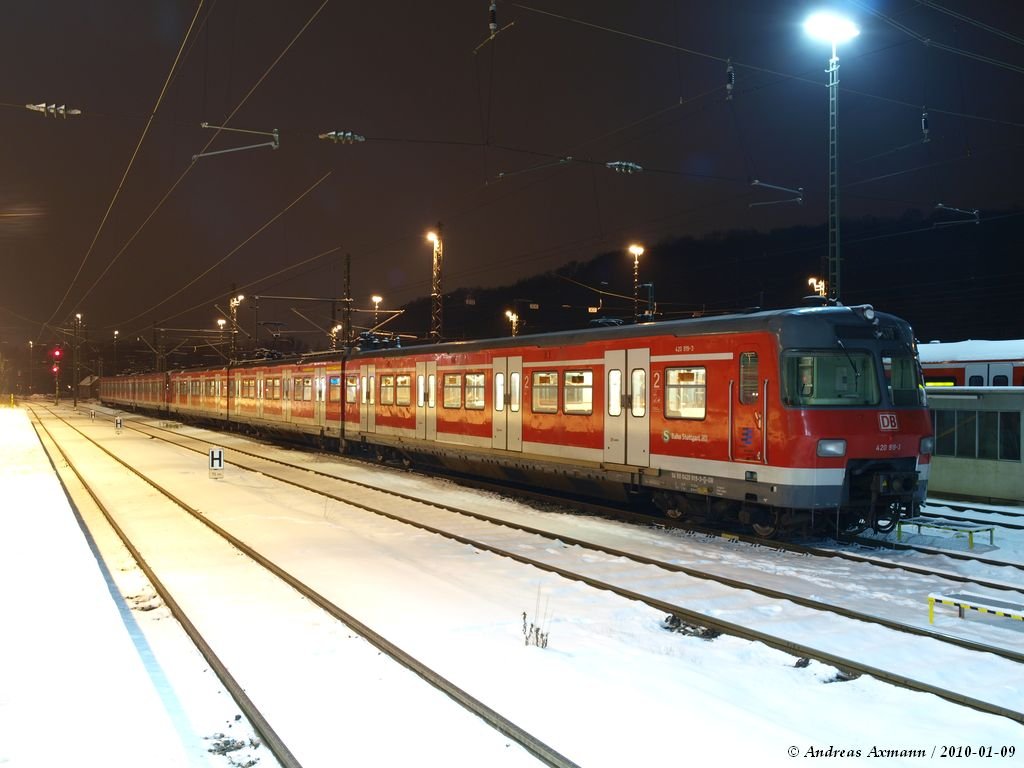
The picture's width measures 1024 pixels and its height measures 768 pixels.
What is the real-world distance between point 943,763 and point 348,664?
14.2 ft

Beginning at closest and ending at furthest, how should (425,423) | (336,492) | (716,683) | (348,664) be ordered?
(716,683) < (348,664) < (336,492) < (425,423)

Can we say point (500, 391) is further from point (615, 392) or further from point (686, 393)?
point (686, 393)

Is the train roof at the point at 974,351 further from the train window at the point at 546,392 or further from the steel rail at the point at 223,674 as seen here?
the steel rail at the point at 223,674

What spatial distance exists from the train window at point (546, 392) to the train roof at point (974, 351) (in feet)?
52.6

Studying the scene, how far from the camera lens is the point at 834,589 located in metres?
9.21

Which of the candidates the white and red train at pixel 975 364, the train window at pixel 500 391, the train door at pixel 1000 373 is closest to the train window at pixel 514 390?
the train window at pixel 500 391

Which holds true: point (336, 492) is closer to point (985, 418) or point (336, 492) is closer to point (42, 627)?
point (42, 627)

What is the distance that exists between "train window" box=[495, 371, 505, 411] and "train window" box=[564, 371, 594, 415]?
2227mm

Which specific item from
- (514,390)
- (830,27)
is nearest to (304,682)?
(514,390)

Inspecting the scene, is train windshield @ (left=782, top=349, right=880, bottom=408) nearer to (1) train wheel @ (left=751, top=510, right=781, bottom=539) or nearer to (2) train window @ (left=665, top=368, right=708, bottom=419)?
(2) train window @ (left=665, top=368, right=708, bottom=419)

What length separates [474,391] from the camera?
18.1m

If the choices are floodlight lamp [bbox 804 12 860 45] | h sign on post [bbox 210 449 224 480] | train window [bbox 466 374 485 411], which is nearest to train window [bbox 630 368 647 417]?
train window [bbox 466 374 485 411]

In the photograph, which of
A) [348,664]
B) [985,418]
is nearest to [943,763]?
[348,664]

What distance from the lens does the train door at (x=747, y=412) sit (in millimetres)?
11219
